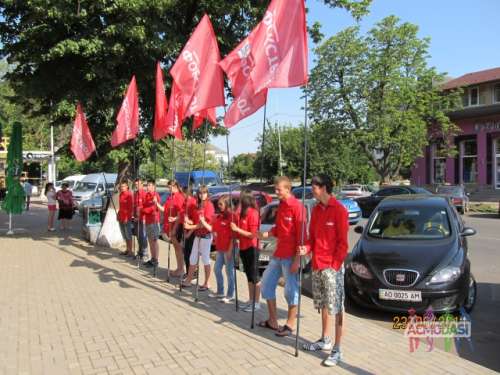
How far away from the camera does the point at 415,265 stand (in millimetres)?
6402

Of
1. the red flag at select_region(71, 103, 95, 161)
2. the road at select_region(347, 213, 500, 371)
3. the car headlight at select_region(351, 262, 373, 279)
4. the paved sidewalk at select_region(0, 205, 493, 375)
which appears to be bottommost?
the road at select_region(347, 213, 500, 371)

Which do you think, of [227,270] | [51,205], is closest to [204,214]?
[227,270]

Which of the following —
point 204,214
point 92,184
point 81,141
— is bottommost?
point 204,214

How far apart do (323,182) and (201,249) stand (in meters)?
3.39

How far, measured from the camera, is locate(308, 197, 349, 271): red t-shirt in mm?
4770

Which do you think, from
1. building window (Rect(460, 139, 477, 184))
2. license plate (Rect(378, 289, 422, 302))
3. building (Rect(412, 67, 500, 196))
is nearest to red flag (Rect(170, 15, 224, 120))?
license plate (Rect(378, 289, 422, 302))

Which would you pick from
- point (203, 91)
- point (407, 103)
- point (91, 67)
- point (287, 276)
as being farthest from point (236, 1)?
point (407, 103)

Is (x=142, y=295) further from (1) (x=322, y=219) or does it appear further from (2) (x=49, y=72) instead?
(2) (x=49, y=72)

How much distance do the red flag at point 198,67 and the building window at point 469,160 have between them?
112 ft

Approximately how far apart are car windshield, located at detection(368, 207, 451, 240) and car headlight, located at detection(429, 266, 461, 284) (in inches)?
35.6

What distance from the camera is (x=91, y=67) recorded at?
1211 cm

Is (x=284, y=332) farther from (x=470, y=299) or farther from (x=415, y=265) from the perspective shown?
(x=470, y=299)

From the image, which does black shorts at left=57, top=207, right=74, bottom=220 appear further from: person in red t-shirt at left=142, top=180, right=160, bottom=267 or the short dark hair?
the short dark hair

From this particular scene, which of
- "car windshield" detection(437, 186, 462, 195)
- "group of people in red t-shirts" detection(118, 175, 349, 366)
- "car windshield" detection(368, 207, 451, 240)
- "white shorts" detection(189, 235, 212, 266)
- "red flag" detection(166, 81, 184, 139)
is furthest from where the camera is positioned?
"car windshield" detection(437, 186, 462, 195)
